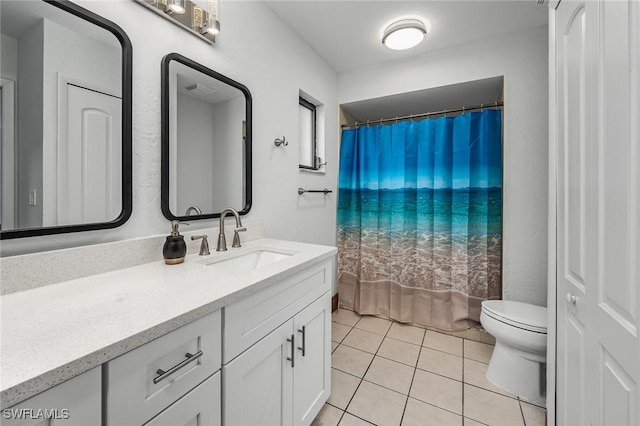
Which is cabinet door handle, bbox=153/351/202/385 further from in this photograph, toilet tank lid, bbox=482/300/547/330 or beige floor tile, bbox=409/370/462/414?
toilet tank lid, bbox=482/300/547/330

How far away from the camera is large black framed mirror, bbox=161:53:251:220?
117cm

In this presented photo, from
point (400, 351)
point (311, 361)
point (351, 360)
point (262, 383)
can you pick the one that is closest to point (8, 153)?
point (262, 383)

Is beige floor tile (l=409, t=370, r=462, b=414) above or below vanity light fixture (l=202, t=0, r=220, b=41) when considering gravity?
below

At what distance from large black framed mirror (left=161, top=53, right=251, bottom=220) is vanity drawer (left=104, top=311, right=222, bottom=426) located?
67 cm

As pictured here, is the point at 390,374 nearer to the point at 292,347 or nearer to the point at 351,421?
the point at 351,421

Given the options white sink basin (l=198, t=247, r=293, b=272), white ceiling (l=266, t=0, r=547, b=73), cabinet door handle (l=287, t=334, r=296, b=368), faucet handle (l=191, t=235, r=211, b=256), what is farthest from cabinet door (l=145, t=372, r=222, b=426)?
white ceiling (l=266, t=0, r=547, b=73)

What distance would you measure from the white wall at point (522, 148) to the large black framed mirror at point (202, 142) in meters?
1.83

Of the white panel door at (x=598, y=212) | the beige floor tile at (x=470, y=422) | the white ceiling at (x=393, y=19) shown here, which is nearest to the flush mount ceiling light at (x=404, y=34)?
the white ceiling at (x=393, y=19)

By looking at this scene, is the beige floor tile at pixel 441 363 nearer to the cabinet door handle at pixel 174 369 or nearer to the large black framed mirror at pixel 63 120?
the cabinet door handle at pixel 174 369

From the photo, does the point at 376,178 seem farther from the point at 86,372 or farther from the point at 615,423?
the point at 86,372

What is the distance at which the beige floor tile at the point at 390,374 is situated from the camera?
157 centimetres

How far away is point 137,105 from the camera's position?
3.49 ft

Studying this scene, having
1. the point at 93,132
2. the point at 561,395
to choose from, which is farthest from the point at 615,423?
the point at 93,132

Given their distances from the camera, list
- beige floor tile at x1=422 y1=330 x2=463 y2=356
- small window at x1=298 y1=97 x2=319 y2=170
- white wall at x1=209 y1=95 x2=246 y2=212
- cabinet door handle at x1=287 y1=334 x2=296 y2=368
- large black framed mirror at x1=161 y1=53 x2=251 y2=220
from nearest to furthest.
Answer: cabinet door handle at x1=287 y1=334 x2=296 y2=368 → large black framed mirror at x1=161 y1=53 x2=251 y2=220 → white wall at x1=209 y1=95 x2=246 y2=212 → beige floor tile at x1=422 y1=330 x2=463 y2=356 → small window at x1=298 y1=97 x2=319 y2=170
